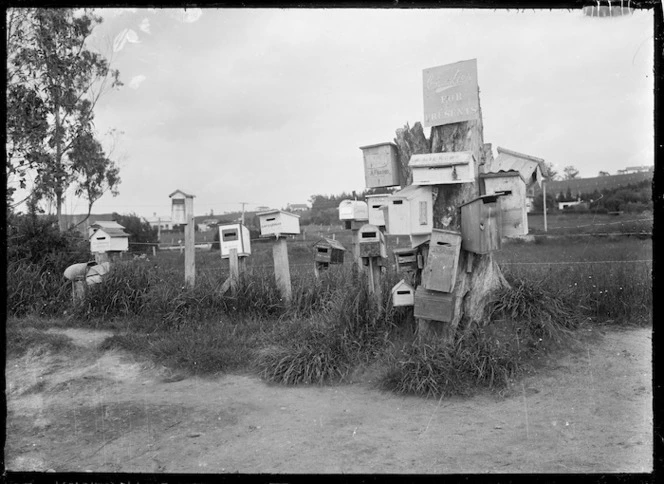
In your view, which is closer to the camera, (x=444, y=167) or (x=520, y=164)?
(x=444, y=167)

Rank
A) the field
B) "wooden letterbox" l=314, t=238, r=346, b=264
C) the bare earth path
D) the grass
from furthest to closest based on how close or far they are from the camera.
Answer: "wooden letterbox" l=314, t=238, r=346, b=264, the grass, the field, the bare earth path

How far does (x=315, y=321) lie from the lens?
6.68m

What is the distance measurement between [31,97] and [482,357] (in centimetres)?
731

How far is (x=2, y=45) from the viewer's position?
11.6ft

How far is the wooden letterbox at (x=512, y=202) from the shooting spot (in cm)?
584

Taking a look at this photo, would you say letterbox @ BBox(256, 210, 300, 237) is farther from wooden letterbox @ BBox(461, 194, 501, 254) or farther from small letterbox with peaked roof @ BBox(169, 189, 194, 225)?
wooden letterbox @ BBox(461, 194, 501, 254)

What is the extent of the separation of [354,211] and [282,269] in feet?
4.77

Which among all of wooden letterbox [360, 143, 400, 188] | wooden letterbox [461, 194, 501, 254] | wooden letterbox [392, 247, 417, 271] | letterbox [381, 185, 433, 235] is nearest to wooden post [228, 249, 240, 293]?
wooden letterbox [360, 143, 400, 188]

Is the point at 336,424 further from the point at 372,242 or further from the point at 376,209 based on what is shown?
the point at 376,209

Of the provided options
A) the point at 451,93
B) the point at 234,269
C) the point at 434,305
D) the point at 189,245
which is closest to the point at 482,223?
the point at 434,305

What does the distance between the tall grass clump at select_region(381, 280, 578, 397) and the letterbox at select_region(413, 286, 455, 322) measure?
0.27m

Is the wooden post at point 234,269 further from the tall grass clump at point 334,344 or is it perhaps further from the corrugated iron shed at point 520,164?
the corrugated iron shed at point 520,164

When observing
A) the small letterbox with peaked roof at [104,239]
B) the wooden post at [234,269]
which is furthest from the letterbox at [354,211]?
the small letterbox with peaked roof at [104,239]

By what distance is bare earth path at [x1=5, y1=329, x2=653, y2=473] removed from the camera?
4.04 m
